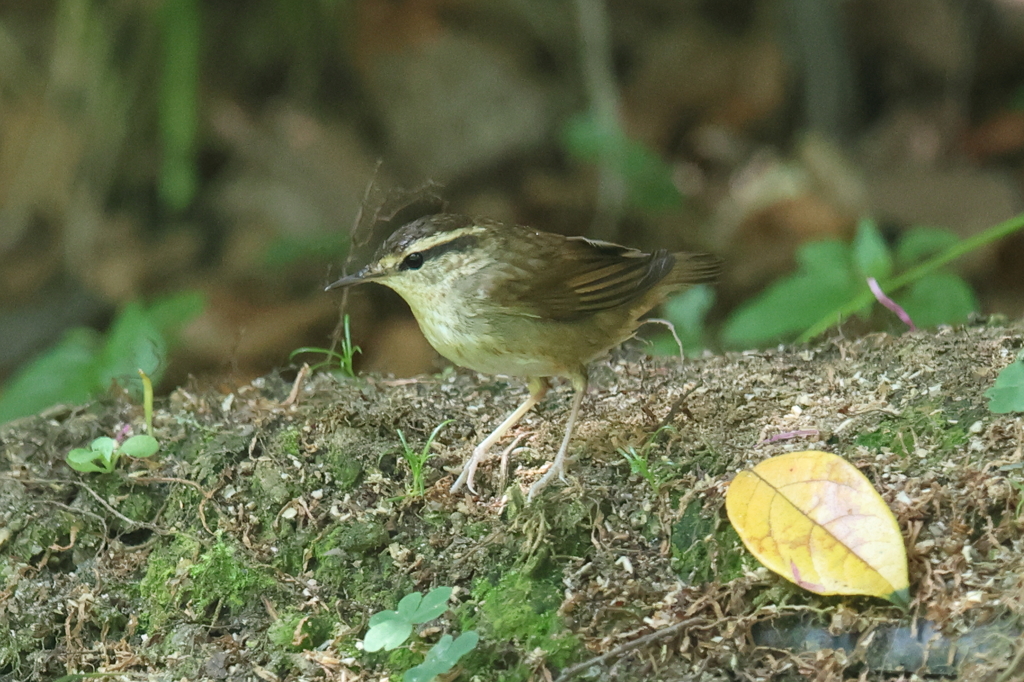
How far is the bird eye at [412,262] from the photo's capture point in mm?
3201

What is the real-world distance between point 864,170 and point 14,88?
6.31 metres

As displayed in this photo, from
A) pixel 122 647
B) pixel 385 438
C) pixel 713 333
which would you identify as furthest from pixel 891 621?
pixel 713 333

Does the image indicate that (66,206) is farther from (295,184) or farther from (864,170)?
(864,170)

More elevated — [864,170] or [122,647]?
[864,170]

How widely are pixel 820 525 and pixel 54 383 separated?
10.4 feet

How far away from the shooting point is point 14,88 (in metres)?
7.43

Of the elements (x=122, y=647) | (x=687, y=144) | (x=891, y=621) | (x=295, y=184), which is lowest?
(x=122, y=647)

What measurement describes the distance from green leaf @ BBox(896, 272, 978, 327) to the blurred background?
2.37 metres

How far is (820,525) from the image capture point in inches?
95.8

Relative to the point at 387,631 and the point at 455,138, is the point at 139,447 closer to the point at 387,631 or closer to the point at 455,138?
the point at 387,631

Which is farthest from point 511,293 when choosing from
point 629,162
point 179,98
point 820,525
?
point 179,98

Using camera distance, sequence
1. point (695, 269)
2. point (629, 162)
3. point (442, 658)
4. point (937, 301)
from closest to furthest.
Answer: point (442, 658) < point (695, 269) < point (937, 301) < point (629, 162)

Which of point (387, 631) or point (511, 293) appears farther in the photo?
point (511, 293)

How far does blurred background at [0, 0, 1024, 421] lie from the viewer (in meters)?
6.86
